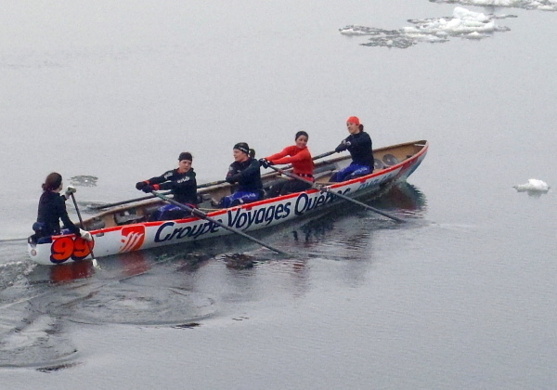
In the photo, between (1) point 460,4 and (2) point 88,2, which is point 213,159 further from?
(1) point 460,4

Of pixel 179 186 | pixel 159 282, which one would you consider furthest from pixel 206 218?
pixel 159 282

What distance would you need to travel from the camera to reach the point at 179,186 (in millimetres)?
21891

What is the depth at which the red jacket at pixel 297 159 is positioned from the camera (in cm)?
2414

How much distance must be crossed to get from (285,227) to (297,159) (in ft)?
4.91

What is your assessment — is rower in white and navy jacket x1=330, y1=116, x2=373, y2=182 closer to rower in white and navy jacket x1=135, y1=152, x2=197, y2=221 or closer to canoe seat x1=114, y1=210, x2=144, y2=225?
rower in white and navy jacket x1=135, y1=152, x2=197, y2=221

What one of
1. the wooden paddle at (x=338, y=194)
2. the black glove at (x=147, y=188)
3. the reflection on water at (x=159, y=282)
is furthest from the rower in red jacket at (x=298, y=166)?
the black glove at (x=147, y=188)

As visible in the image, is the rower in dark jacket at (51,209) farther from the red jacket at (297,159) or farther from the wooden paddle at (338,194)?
the red jacket at (297,159)

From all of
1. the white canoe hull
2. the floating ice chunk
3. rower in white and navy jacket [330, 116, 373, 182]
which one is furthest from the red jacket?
the floating ice chunk

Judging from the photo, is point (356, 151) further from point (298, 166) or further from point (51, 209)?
point (51, 209)

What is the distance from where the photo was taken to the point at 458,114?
34.3 metres

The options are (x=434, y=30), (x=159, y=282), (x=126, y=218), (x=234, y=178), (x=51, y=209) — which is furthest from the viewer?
(x=434, y=30)

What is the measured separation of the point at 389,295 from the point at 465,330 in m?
1.89

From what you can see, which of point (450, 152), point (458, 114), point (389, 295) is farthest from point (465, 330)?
point (458, 114)

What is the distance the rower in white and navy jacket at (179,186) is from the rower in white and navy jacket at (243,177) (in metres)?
1.07
